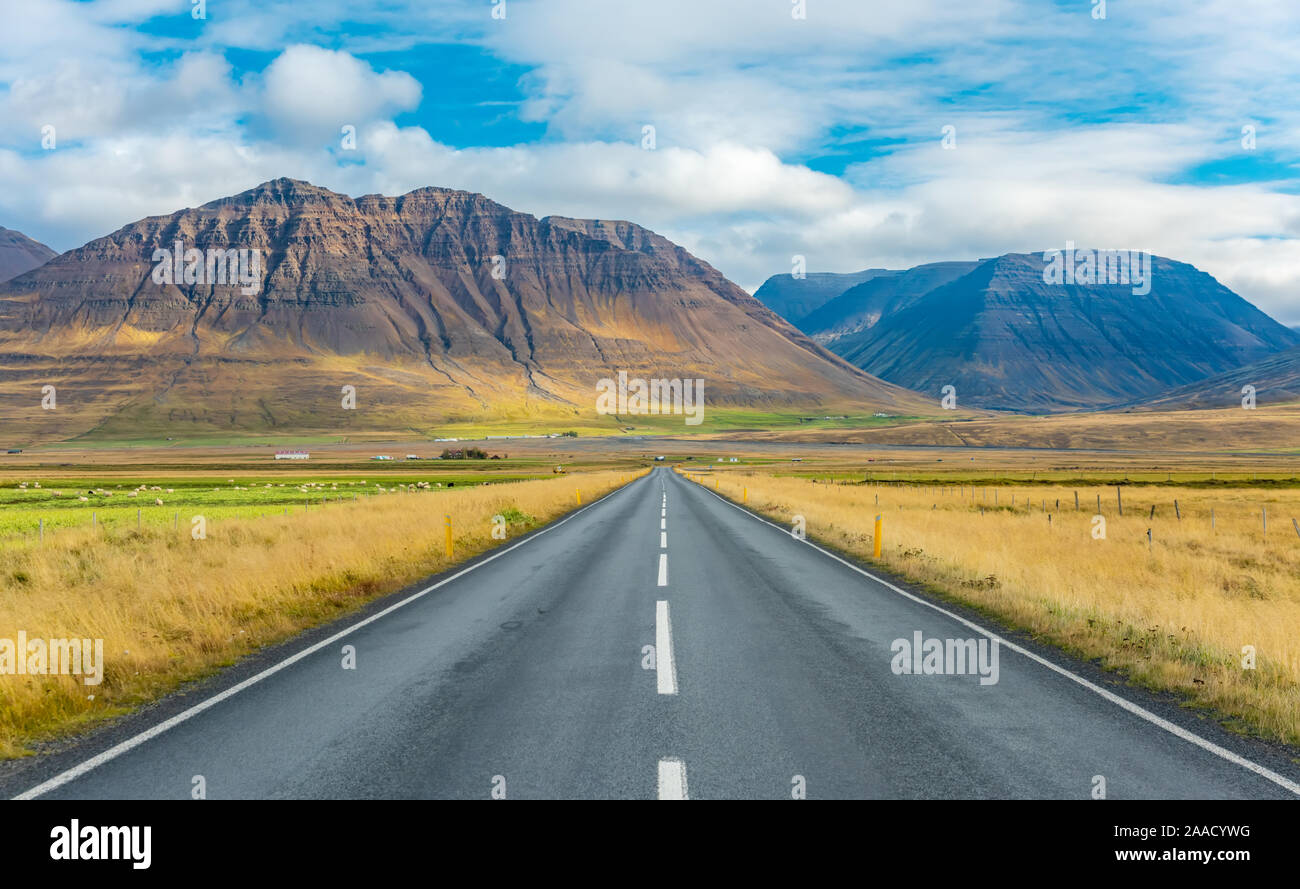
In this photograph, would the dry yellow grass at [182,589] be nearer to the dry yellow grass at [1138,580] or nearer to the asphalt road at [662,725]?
the asphalt road at [662,725]

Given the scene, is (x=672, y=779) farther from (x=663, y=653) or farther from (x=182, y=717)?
(x=182, y=717)

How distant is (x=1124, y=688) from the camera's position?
7.95 meters

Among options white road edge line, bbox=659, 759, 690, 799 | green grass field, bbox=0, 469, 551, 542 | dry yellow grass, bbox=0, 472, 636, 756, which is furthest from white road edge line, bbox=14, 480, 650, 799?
green grass field, bbox=0, 469, 551, 542

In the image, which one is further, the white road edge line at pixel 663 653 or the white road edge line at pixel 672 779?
the white road edge line at pixel 663 653

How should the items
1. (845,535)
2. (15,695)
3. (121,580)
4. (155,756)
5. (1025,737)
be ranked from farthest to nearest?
(845,535)
(121,580)
(15,695)
(1025,737)
(155,756)

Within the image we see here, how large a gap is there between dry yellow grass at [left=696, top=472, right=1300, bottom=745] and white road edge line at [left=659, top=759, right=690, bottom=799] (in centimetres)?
495

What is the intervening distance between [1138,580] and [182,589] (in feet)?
57.4

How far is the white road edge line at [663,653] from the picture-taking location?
7.68 m

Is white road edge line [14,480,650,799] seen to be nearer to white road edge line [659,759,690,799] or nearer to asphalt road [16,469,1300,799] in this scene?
asphalt road [16,469,1300,799]

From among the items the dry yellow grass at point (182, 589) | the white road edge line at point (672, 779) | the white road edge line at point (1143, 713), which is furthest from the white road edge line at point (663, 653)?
the dry yellow grass at point (182, 589)

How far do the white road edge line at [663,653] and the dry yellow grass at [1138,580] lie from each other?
4876 millimetres
